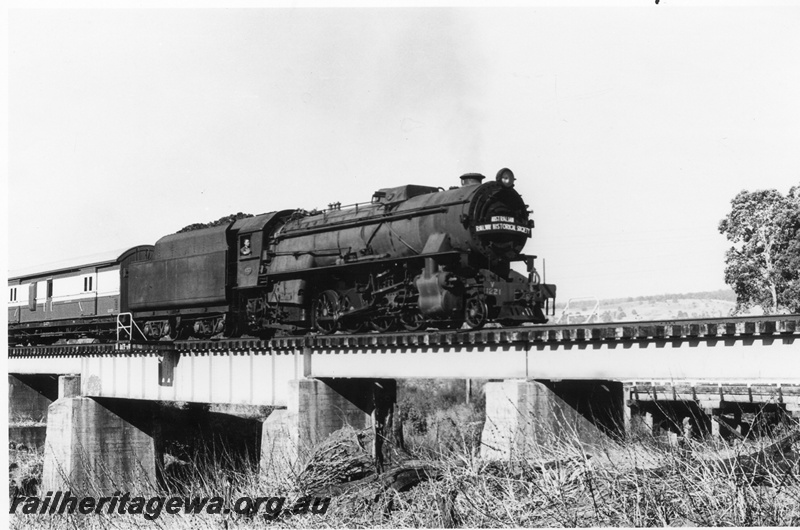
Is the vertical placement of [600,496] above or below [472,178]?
below

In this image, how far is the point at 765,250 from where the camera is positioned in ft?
134

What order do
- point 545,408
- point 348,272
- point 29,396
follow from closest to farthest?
point 545,408
point 348,272
point 29,396

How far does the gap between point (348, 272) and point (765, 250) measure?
26491mm

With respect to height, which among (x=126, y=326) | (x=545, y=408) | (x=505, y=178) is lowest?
(x=545, y=408)

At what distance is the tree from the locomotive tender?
23.8 m

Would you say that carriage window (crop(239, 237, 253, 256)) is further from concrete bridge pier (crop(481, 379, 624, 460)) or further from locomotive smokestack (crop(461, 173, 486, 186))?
concrete bridge pier (crop(481, 379, 624, 460))

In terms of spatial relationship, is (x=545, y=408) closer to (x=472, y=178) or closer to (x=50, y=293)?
(x=472, y=178)

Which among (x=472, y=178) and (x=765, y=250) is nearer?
(x=472, y=178)

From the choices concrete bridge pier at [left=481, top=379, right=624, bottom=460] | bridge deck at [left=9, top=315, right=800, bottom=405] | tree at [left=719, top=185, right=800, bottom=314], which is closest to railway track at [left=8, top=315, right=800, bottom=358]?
bridge deck at [left=9, top=315, right=800, bottom=405]

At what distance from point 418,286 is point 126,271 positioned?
46.0 feet

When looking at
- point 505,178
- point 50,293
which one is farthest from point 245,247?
point 50,293

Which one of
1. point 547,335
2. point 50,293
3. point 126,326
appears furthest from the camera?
point 50,293

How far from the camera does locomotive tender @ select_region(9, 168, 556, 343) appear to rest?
19.3m

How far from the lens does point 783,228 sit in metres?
40.1
